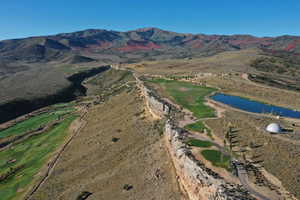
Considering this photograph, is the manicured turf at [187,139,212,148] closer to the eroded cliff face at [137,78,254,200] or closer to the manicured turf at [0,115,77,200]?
the eroded cliff face at [137,78,254,200]

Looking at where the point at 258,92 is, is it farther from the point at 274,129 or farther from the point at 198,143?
the point at 198,143

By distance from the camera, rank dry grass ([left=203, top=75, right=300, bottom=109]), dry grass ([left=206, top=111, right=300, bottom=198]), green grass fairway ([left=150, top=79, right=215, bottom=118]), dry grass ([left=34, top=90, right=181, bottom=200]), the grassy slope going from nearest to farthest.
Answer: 1. dry grass ([left=206, top=111, right=300, bottom=198])
2. dry grass ([left=34, top=90, right=181, bottom=200])
3. the grassy slope
4. green grass fairway ([left=150, top=79, right=215, bottom=118])
5. dry grass ([left=203, top=75, right=300, bottom=109])

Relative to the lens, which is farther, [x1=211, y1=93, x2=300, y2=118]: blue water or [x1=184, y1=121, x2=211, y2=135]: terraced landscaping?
[x1=211, y1=93, x2=300, y2=118]: blue water

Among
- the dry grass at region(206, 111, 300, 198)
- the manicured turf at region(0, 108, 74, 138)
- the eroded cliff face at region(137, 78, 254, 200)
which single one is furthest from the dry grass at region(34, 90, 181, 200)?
the manicured turf at region(0, 108, 74, 138)

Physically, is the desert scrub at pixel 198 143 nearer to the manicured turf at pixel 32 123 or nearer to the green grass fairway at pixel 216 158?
the green grass fairway at pixel 216 158

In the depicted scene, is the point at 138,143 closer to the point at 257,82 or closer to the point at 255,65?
the point at 257,82

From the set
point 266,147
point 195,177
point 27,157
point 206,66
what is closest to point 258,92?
point 266,147

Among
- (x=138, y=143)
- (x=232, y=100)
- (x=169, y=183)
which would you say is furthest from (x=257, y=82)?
(x=169, y=183)

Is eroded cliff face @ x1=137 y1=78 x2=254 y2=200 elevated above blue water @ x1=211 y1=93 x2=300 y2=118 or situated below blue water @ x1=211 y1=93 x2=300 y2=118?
below
